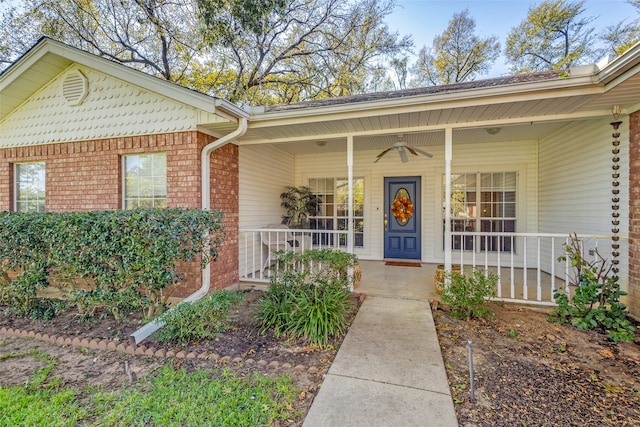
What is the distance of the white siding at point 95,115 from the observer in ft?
15.0

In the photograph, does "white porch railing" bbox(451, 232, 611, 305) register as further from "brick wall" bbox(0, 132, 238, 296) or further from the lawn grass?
"brick wall" bbox(0, 132, 238, 296)

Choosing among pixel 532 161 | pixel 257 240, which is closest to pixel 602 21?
pixel 532 161

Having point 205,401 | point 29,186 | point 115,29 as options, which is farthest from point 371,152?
point 115,29

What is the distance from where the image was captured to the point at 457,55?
13.5 metres

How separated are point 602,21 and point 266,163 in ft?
46.8

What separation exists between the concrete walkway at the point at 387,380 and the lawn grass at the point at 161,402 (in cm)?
36

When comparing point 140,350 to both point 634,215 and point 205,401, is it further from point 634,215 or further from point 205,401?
point 634,215

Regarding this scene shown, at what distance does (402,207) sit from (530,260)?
291 centimetres

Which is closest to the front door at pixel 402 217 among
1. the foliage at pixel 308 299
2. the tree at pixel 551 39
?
the foliage at pixel 308 299

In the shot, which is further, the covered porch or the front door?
the front door

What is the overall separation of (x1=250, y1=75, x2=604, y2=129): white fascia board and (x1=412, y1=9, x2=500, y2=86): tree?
465 inches

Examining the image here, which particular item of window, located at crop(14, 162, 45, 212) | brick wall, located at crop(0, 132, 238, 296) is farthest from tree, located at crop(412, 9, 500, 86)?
window, located at crop(14, 162, 45, 212)

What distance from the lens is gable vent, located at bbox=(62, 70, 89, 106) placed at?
496cm

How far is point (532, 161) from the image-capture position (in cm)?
620
